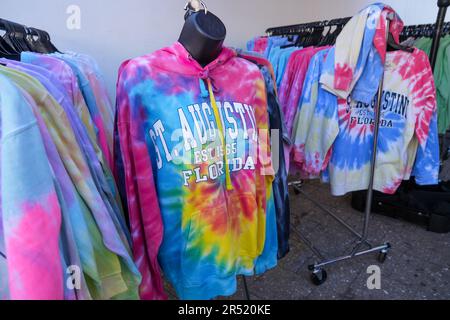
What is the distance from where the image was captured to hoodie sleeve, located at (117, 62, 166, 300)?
27.3 inches

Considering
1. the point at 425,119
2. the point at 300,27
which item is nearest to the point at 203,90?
the point at 425,119

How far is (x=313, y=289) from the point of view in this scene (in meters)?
1.55

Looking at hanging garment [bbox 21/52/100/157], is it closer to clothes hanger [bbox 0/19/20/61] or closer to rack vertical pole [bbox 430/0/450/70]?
clothes hanger [bbox 0/19/20/61]

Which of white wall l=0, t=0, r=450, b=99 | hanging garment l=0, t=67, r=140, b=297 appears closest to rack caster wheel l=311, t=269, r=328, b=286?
hanging garment l=0, t=67, r=140, b=297

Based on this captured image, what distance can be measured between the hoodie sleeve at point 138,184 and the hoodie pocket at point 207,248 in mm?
91

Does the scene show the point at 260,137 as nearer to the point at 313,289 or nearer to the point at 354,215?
the point at 313,289

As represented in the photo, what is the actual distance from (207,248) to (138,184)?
0.27 meters

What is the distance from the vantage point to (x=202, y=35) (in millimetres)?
682

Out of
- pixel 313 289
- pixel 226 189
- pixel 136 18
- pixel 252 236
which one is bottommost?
pixel 313 289

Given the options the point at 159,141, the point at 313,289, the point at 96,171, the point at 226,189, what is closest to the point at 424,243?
the point at 313,289

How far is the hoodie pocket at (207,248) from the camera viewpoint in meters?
0.79

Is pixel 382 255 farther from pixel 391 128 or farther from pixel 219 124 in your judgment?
pixel 219 124

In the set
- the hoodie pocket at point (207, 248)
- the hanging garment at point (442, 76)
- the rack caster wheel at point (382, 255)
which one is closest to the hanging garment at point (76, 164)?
the hoodie pocket at point (207, 248)
